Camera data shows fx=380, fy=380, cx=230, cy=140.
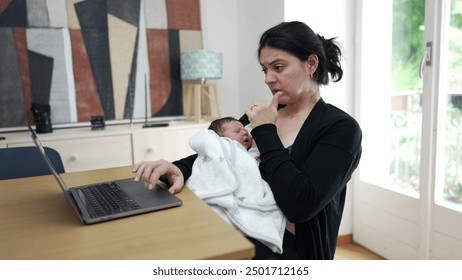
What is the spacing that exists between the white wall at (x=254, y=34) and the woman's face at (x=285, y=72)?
44.1 inches

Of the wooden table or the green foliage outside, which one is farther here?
the green foliage outside

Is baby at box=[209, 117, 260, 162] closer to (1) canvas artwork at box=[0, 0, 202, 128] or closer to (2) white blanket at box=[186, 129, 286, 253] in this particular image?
(2) white blanket at box=[186, 129, 286, 253]

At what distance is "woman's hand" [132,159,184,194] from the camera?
111 cm

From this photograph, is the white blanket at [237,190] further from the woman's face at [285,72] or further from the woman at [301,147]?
the woman's face at [285,72]

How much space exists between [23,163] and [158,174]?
2.79 feet

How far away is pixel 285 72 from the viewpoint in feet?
4.25

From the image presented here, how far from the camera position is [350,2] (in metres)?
2.42

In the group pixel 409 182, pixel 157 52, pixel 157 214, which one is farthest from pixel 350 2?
pixel 157 214

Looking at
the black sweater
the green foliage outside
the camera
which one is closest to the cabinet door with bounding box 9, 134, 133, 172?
the camera

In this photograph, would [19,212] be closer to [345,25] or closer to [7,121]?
[7,121]

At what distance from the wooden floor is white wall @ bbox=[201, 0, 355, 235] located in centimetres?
10

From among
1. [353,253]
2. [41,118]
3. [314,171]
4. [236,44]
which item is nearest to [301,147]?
[314,171]
